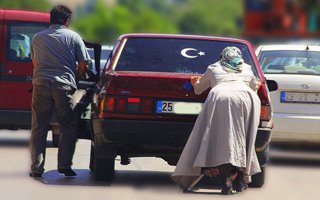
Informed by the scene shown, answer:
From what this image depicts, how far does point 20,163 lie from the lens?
14.6 m

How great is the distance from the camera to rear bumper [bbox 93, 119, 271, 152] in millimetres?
11680

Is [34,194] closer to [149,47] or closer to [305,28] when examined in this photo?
[149,47]

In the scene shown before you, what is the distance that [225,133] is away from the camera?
11.4 metres

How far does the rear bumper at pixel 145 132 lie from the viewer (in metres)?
11.7

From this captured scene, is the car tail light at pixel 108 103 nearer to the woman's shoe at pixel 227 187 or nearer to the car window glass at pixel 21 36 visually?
the woman's shoe at pixel 227 187

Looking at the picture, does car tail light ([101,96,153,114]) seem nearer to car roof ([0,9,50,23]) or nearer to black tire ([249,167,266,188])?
black tire ([249,167,266,188])

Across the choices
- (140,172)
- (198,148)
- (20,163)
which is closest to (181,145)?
(198,148)

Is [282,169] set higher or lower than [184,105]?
lower

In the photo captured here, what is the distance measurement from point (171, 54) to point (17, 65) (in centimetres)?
484

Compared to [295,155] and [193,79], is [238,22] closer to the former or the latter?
[295,155]

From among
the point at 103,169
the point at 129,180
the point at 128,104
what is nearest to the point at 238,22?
the point at 129,180

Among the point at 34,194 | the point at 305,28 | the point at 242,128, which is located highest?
the point at 242,128

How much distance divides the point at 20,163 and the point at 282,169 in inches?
136

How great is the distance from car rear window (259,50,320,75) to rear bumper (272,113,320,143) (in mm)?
670
